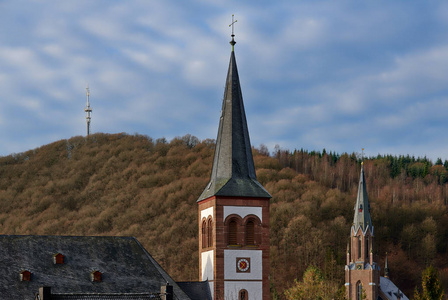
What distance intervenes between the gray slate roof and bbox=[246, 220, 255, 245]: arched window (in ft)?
6.15

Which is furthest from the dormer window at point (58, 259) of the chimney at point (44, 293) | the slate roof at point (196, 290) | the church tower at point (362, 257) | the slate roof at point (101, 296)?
the church tower at point (362, 257)

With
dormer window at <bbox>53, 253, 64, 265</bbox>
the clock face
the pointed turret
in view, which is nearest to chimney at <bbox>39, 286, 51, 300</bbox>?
dormer window at <bbox>53, 253, 64, 265</bbox>

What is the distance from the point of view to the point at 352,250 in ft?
361

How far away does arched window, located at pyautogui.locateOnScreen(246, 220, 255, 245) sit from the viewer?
5122 centimetres

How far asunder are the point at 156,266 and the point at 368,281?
6716 centimetres

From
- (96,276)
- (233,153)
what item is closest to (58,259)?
(96,276)

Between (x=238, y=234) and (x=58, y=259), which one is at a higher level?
(x=238, y=234)

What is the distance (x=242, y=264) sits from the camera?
1992 inches

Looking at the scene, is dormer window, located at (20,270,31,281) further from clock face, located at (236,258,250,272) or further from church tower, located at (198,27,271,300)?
clock face, located at (236,258,250,272)

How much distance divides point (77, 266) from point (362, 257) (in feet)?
231

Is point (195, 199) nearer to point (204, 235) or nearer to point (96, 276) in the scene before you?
point (204, 235)

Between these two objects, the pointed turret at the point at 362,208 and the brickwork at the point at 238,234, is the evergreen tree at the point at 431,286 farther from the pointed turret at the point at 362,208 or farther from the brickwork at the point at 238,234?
the brickwork at the point at 238,234

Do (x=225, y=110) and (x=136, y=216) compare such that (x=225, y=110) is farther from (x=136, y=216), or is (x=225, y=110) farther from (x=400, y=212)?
(x=400, y=212)

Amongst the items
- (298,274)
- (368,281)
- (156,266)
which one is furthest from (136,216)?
(156,266)
